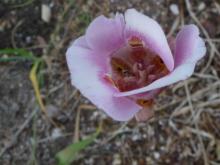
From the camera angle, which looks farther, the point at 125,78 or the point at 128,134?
the point at 128,134

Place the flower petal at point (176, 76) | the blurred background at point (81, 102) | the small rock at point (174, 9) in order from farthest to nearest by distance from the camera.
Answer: the small rock at point (174, 9)
the blurred background at point (81, 102)
the flower petal at point (176, 76)

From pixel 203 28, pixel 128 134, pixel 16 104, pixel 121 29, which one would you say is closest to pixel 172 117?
pixel 128 134

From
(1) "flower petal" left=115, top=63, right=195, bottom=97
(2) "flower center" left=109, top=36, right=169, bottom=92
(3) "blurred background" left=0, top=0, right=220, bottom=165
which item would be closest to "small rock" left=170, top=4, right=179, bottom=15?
(3) "blurred background" left=0, top=0, right=220, bottom=165

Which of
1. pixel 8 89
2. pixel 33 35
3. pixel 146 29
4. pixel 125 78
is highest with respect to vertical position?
pixel 146 29

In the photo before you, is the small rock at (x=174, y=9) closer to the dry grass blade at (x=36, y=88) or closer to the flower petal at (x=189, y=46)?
the dry grass blade at (x=36, y=88)

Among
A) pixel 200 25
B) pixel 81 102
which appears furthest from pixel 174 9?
pixel 81 102

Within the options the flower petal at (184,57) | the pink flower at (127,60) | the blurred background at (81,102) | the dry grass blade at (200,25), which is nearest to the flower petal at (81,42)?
the pink flower at (127,60)

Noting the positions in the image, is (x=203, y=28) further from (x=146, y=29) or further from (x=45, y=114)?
(x=146, y=29)

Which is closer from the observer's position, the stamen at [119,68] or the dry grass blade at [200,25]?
the stamen at [119,68]
